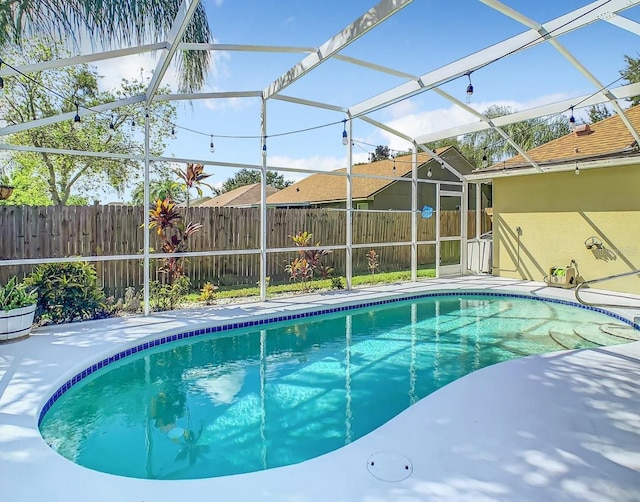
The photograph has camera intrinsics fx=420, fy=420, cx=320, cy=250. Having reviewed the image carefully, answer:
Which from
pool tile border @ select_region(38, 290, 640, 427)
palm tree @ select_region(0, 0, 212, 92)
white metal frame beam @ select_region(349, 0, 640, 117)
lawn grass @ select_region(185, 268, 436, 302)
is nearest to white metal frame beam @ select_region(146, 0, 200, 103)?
palm tree @ select_region(0, 0, 212, 92)

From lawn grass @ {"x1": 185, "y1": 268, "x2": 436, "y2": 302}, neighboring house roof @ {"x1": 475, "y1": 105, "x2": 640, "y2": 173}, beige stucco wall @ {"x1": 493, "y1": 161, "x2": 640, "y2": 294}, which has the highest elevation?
neighboring house roof @ {"x1": 475, "y1": 105, "x2": 640, "y2": 173}

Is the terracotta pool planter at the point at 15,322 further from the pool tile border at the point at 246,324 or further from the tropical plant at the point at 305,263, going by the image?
the tropical plant at the point at 305,263

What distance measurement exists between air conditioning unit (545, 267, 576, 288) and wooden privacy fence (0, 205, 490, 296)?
381cm

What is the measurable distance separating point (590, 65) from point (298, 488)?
7202 mm

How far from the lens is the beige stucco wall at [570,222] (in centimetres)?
867

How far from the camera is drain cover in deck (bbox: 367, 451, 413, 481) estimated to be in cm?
252

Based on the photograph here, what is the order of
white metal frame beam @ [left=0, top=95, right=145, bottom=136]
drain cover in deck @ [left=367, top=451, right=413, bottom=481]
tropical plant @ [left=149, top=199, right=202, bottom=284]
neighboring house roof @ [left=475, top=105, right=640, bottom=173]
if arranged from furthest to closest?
neighboring house roof @ [left=475, top=105, right=640, bottom=173] < tropical plant @ [left=149, top=199, right=202, bottom=284] < white metal frame beam @ [left=0, top=95, right=145, bottom=136] < drain cover in deck @ [left=367, top=451, right=413, bottom=481]

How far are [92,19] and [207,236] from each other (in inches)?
186

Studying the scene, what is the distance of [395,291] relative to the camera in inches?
360

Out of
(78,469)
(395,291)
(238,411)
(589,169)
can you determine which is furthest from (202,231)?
(589,169)

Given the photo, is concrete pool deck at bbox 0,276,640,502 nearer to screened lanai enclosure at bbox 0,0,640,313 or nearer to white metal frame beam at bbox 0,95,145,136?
white metal frame beam at bbox 0,95,145,136

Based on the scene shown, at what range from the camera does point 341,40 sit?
5344mm

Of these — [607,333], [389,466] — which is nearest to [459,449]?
[389,466]

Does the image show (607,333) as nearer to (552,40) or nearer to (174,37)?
(552,40)
